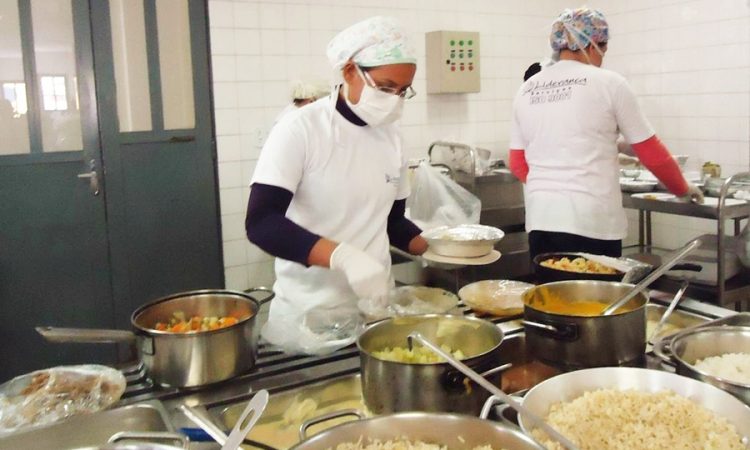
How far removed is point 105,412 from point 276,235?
0.62 metres

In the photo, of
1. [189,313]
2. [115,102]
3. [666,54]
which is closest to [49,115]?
[115,102]

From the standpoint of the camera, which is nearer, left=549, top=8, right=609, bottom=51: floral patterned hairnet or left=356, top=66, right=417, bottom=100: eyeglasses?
left=356, top=66, right=417, bottom=100: eyeglasses

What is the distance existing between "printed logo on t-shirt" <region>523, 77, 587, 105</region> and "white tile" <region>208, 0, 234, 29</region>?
6.77ft

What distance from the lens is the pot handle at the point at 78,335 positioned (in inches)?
51.9

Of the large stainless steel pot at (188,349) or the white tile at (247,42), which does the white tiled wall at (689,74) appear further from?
the large stainless steel pot at (188,349)

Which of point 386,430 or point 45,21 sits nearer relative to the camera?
point 386,430

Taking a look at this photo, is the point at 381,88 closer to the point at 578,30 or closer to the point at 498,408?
the point at 498,408

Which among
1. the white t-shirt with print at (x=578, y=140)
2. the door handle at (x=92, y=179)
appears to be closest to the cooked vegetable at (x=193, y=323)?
the white t-shirt with print at (x=578, y=140)

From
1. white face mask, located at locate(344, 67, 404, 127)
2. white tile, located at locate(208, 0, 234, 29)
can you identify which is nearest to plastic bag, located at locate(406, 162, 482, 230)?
white tile, located at locate(208, 0, 234, 29)

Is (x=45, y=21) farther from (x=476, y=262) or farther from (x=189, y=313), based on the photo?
(x=476, y=262)

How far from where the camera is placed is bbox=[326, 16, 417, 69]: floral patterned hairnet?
1753 mm

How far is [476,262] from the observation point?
75.2 inches

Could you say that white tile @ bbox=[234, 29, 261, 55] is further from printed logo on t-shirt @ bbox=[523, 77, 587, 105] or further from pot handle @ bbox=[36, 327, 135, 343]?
pot handle @ bbox=[36, 327, 135, 343]

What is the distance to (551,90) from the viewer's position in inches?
101
